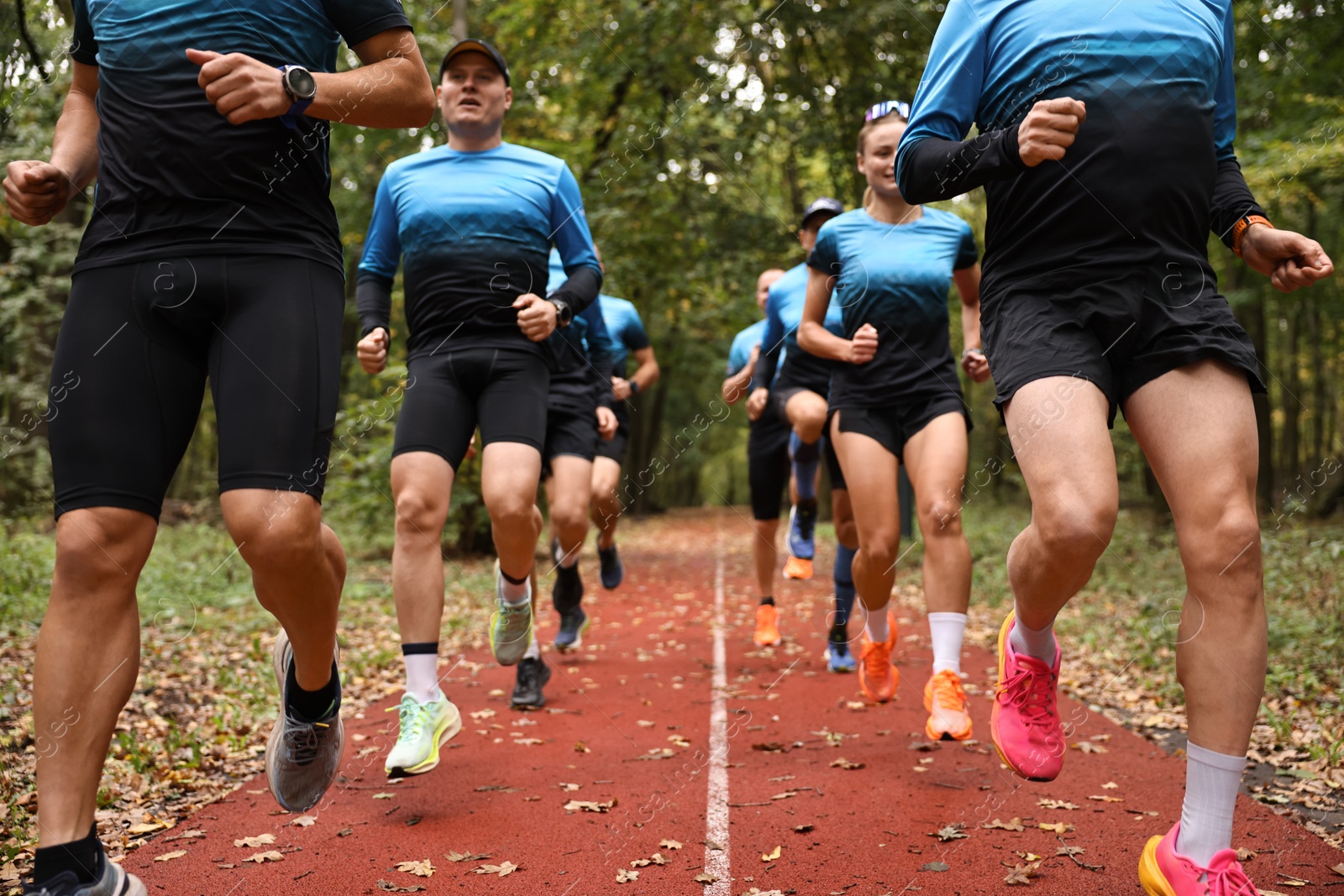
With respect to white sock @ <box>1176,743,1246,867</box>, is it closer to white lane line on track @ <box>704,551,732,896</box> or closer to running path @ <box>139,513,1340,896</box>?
running path @ <box>139,513,1340,896</box>

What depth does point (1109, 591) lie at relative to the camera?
11.1 meters

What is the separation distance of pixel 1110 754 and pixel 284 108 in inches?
168

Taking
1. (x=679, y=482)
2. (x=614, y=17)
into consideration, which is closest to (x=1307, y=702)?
(x=614, y=17)

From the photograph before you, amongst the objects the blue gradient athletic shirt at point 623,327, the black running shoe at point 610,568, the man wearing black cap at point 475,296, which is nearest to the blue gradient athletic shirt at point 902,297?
the man wearing black cap at point 475,296

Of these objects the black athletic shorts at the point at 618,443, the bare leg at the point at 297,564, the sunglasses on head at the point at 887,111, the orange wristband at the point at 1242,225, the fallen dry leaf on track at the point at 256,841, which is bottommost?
the fallen dry leaf on track at the point at 256,841

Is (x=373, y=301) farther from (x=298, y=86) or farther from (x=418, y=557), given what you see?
(x=298, y=86)

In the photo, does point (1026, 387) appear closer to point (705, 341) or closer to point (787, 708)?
point (787, 708)

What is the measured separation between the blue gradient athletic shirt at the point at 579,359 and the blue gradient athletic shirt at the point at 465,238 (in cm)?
138

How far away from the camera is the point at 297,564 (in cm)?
254

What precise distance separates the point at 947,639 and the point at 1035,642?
4.87ft

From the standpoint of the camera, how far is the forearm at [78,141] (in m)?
2.56

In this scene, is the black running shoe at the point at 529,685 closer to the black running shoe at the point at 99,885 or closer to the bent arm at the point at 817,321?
the bent arm at the point at 817,321

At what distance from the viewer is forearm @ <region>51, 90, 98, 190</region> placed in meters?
2.56

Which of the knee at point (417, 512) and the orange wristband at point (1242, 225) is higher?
the orange wristband at point (1242, 225)
